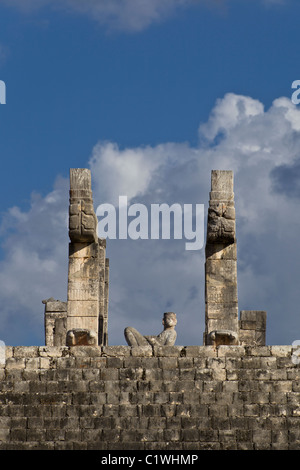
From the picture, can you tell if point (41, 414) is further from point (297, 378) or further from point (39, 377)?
point (297, 378)

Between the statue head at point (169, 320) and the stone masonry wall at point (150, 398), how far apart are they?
319 centimetres

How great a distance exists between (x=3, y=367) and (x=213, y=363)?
4000mm

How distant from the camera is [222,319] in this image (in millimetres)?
29562

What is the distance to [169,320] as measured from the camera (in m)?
29.2

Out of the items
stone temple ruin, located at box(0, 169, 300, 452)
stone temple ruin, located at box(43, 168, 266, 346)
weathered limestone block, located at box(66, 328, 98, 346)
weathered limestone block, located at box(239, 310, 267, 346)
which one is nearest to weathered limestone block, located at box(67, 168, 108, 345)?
stone temple ruin, located at box(43, 168, 266, 346)

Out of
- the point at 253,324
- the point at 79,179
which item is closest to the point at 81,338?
the point at 79,179

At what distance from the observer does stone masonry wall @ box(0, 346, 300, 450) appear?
968 inches

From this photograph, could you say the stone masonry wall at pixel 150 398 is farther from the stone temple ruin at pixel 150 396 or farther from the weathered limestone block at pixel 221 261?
the weathered limestone block at pixel 221 261

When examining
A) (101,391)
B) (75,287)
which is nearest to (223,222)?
(75,287)

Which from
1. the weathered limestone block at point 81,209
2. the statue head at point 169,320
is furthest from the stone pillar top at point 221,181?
the statue head at point 169,320

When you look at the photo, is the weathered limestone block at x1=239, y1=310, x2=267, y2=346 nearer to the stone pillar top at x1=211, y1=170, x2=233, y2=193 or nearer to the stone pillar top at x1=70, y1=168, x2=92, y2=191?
the stone pillar top at x1=211, y1=170, x2=233, y2=193

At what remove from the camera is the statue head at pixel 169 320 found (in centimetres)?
2925
